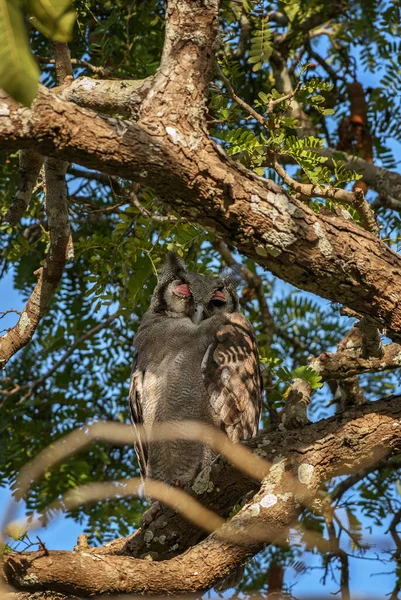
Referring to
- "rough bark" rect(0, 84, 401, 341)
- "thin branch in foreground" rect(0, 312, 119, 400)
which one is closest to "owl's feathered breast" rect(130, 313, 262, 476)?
"thin branch in foreground" rect(0, 312, 119, 400)

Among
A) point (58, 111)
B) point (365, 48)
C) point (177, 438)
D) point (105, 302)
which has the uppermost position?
point (365, 48)

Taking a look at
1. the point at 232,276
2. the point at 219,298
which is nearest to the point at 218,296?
the point at 219,298

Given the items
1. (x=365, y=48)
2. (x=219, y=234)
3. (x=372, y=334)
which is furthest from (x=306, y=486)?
(x=365, y=48)

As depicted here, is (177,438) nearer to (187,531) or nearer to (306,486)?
(187,531)

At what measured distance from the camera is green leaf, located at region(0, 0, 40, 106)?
1048 mm

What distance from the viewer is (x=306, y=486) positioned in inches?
111

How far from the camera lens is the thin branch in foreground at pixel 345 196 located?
285cm

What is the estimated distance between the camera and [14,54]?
106cm

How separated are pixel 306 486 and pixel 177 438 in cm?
125

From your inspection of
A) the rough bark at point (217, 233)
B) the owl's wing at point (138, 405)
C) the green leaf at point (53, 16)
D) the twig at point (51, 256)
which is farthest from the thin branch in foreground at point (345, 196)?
the green leaf at point (53, 16)

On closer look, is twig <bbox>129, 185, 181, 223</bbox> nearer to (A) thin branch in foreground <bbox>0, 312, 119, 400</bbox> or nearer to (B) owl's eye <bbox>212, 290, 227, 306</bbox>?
(B) owl's eye <bbox>212, 290, 227, 306</bbox>

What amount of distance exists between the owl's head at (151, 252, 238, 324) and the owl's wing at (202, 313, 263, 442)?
29 centimetres

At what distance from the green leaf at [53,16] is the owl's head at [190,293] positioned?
10.7 ft

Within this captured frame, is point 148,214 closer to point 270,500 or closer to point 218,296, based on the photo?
point 218,296
